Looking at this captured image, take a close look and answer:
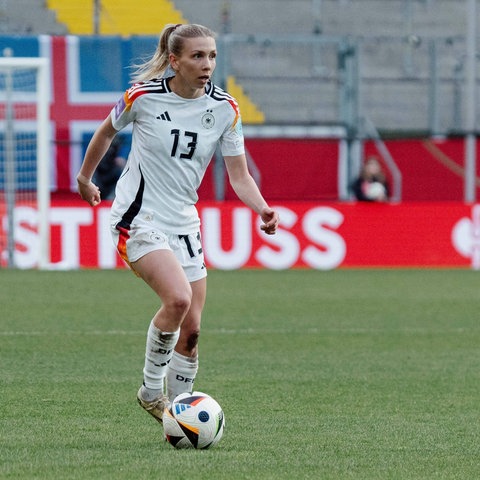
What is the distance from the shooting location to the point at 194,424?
230 inches

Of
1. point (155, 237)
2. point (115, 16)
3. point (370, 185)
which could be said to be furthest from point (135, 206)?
point (115, 16)

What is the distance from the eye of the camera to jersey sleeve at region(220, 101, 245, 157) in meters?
6.43

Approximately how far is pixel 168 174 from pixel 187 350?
894 millimetres

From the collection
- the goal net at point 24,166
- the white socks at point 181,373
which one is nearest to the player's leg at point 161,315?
the white socks at point 181,373

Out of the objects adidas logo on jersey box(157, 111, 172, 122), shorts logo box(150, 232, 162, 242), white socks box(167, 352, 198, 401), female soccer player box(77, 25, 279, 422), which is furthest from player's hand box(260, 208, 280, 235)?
white socks box(167, 352, 198, 401)

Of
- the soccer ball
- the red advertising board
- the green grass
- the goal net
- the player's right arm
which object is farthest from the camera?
the red advertising board

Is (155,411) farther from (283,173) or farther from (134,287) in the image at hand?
(283,173)

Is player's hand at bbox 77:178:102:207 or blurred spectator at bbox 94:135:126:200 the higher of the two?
player's hand at bbox 77:178:102:207

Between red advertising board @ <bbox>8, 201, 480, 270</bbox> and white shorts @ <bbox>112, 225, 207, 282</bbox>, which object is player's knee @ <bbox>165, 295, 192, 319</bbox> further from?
red advertising board @ <bbox>8, 201, 480, 270</bbox>

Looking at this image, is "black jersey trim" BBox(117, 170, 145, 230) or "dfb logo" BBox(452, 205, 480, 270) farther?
"dfb logo" BBox(452, 205, 480, 270)

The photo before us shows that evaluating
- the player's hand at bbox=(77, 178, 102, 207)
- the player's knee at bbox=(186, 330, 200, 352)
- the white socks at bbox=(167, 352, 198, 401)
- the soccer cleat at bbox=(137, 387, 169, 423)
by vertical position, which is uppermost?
the player's hand at bbox=(77, 178, 102, 207)

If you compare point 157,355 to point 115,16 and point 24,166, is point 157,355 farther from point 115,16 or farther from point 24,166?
point 115,16

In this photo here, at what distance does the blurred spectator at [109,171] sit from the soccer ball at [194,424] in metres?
14.0

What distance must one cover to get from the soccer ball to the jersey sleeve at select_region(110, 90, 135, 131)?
56.1 inches
